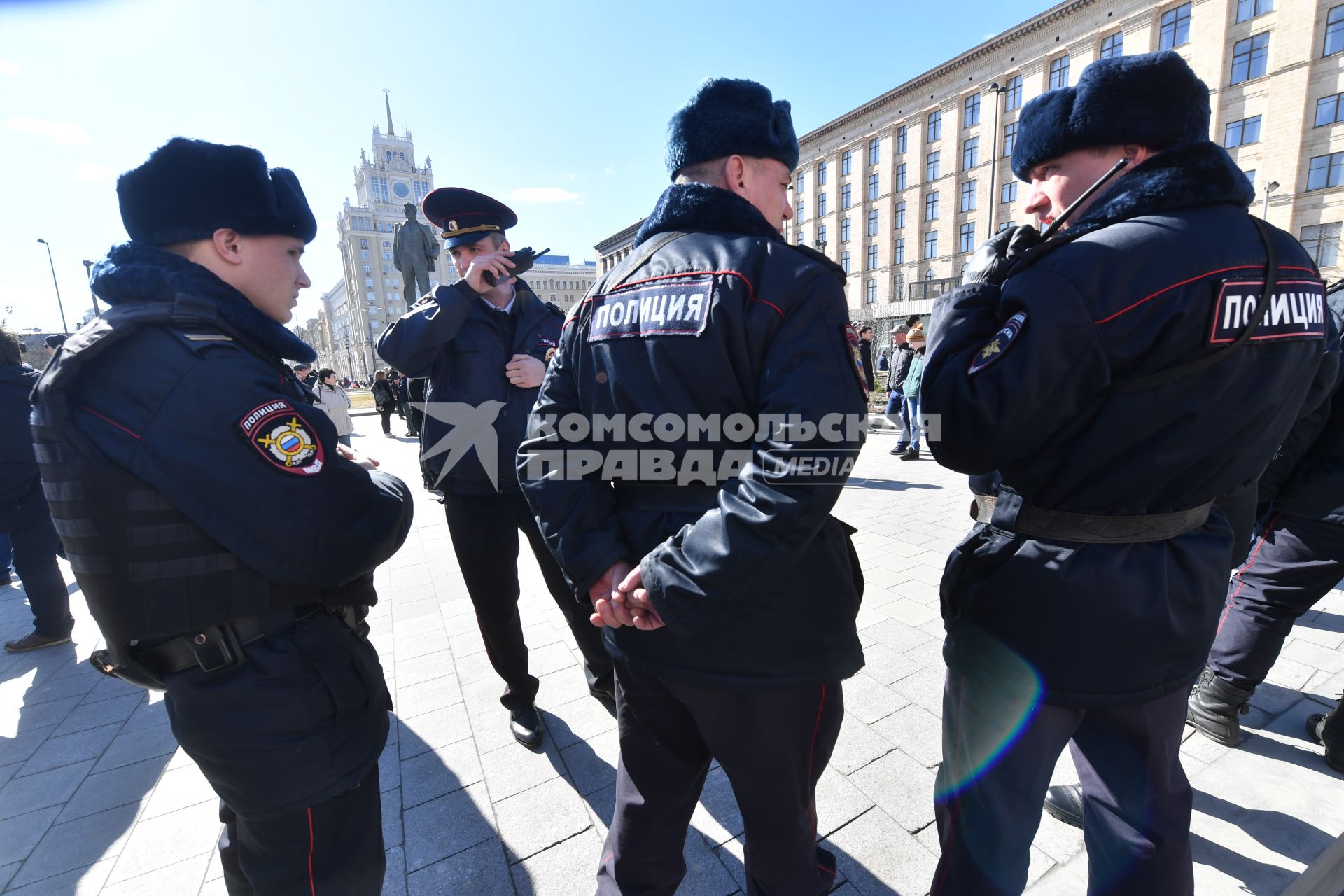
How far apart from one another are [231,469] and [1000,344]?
1602 mm

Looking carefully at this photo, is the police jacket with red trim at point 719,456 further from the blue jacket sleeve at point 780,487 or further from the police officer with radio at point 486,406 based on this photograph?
the police officer with radio at point 486,406

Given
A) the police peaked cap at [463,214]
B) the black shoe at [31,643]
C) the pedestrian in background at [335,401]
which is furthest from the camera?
the pedestrian in background at [335,401]

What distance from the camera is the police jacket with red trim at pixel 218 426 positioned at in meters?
1.15

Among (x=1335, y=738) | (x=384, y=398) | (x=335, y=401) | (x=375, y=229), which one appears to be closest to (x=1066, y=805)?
(x=1335, y=738)

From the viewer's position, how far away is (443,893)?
73.9 inches

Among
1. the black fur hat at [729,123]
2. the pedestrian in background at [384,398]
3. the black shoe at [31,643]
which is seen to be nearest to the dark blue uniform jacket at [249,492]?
the black fur hat at [729,123]

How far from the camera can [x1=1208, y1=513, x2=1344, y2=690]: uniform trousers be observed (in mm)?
2299

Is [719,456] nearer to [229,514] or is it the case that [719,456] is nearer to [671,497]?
[671,497]

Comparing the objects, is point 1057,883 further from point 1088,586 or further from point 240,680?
point 240,680

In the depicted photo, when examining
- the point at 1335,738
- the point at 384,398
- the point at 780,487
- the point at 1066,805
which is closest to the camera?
the point at 780,487

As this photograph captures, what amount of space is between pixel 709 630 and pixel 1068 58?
1591 inches

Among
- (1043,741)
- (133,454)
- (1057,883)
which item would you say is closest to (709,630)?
(1043,741)

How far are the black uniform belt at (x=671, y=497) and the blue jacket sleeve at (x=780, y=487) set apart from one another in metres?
0.13

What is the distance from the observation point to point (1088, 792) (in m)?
1.50
